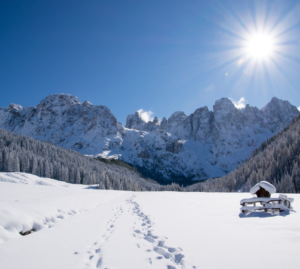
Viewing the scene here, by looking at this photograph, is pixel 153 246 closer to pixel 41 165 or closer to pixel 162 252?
pixel 162 252

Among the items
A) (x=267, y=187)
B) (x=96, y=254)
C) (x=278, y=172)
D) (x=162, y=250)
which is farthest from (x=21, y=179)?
(x=278, y=172)

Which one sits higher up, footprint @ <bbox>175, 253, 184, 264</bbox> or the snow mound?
footprint @ <bbox>175, 253, 184, 264</bbox>

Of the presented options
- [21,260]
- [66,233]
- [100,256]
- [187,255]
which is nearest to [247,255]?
[187,255]

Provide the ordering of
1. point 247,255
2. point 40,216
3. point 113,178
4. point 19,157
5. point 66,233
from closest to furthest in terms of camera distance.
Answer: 1. point 247,255
2. point 66,233
3. point 40,216
4. point 19,157
5. point 113,178

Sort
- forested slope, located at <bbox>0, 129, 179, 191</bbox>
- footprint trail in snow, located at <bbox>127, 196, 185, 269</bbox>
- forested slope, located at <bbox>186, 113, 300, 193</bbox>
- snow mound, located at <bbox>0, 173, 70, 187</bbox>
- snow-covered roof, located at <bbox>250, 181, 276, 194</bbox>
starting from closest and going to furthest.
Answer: footprint trail in snow, located at <bbox>127, 196, 185, 269</bbox> → snow-covered roof, located at <bbox>250, 181, 276, 194</bbox> → forested slope, located at <bbox>186, 113, 300, 193</bbox> → snow mound, located at <bbox>0, 173, 70, 187</bbox> → forested slope, located at <bbox>0, 129, 179, 191</bbox>

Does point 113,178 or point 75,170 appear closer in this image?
point 75,170

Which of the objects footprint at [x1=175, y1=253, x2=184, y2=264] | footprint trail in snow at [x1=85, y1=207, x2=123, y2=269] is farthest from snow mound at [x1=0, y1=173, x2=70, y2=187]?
footprint at [x1=175, y1=253, x2=184, y2=264]

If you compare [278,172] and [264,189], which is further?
[278,172]

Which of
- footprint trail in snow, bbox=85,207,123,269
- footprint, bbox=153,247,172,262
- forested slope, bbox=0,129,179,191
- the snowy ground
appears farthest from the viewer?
forested slope, bbox=0,129,179,191

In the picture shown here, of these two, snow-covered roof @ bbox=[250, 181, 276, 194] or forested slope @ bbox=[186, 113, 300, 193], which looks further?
forested slope @ bbox=[186, 113, 300, 193]

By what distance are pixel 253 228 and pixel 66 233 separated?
8142 millimetres

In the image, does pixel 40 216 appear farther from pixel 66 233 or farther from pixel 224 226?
pixel 224 226

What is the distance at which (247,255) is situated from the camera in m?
4.45

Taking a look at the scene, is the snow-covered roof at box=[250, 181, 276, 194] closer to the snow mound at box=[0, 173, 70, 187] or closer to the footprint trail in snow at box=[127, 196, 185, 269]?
the footprint trail in snow at box=[127, 196, 185, 269]
